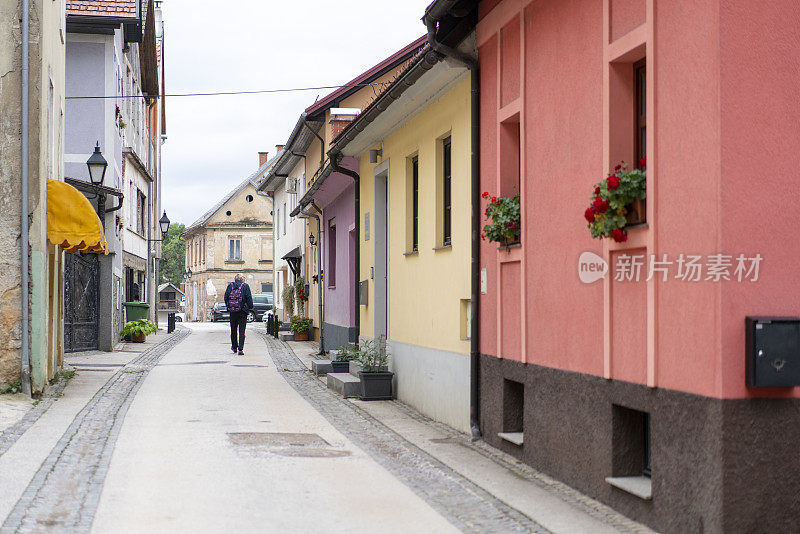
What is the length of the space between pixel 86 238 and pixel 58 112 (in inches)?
135

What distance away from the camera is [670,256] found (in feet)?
19.8

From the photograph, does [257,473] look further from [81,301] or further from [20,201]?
[81,301]

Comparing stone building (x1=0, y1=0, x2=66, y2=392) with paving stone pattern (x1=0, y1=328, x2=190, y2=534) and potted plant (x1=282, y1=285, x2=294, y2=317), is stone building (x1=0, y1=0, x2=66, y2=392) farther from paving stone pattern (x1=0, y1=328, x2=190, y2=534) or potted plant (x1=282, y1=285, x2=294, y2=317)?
potted plant (x1=282, y1=285, x2=294, y2=317)

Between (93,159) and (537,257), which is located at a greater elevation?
(93,159)

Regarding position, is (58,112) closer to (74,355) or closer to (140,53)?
(74,355)

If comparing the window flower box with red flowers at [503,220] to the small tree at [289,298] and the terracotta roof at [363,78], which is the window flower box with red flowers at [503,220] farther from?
the small tree at [289,298]

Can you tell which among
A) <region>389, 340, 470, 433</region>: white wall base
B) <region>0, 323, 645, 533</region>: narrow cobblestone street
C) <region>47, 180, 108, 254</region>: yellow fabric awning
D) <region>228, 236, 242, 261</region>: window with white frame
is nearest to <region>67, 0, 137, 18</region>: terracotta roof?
<region>47, 180, 108, 254</region>: yellow fabric awning

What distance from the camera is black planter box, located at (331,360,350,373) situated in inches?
635

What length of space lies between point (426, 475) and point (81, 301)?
15208 millimetres

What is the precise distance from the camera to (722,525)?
5402 mm

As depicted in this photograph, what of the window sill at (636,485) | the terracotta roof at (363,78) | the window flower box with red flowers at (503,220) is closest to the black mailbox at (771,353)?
the window sill at (636,485)

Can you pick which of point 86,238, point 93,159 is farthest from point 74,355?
point 86,238

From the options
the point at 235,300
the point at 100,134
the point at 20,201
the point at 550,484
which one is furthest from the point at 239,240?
the point at 550,484

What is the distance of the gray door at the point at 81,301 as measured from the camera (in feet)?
67.5
